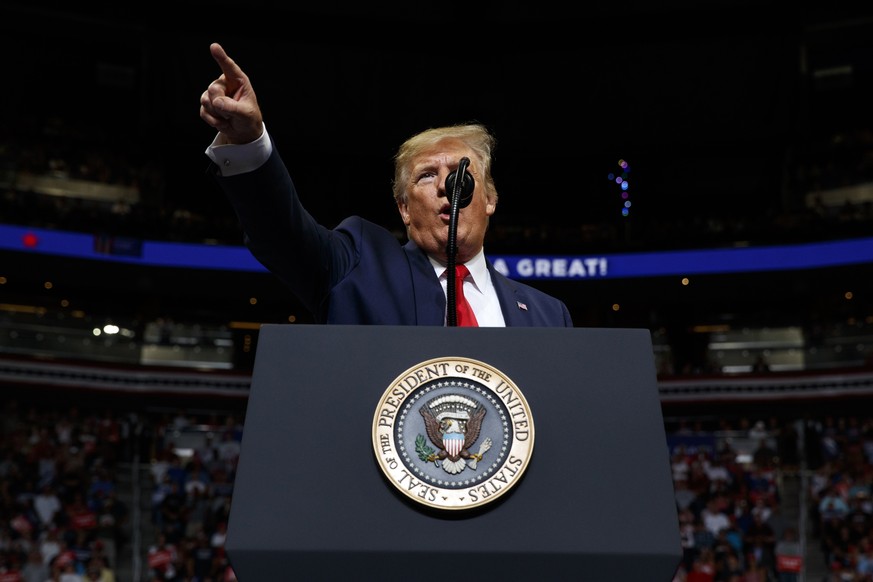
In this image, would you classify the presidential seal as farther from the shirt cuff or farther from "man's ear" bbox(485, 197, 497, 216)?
"man's ear" bbox(485, 197, 497, 216)

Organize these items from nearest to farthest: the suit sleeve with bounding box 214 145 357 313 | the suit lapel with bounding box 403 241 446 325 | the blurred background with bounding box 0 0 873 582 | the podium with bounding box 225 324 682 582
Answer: the podium with bounding box 225 324 682 582, the suit sleeve with bounding box 214 145 357 313, the suit lapel with bounding box 403 241 446 325, the blurred background with bounding box 0 0 873 582

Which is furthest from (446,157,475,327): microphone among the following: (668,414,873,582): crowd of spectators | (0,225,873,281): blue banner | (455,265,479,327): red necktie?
(0,225,873,281): blue banner

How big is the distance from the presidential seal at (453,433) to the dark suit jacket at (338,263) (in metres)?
0.45

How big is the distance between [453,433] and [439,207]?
76 cm

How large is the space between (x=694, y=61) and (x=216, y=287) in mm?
11913

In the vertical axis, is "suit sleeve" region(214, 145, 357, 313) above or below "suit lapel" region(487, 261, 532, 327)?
above


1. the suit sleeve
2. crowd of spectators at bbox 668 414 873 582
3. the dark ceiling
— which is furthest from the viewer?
the dark ceiling

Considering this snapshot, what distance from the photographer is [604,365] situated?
1427 millimetres

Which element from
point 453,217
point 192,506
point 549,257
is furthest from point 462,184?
point 549,257

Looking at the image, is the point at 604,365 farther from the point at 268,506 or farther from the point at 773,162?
the point at 773,162

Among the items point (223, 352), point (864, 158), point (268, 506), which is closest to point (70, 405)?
point (223, 352)

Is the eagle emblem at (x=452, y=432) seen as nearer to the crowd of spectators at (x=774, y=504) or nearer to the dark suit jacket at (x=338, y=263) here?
the dark suit jacket at (x=338, y=263)

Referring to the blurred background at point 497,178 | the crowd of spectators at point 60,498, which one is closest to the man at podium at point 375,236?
the crowd of spectators at point 60,498

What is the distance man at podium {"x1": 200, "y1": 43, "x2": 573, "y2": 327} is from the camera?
5.39 ft
